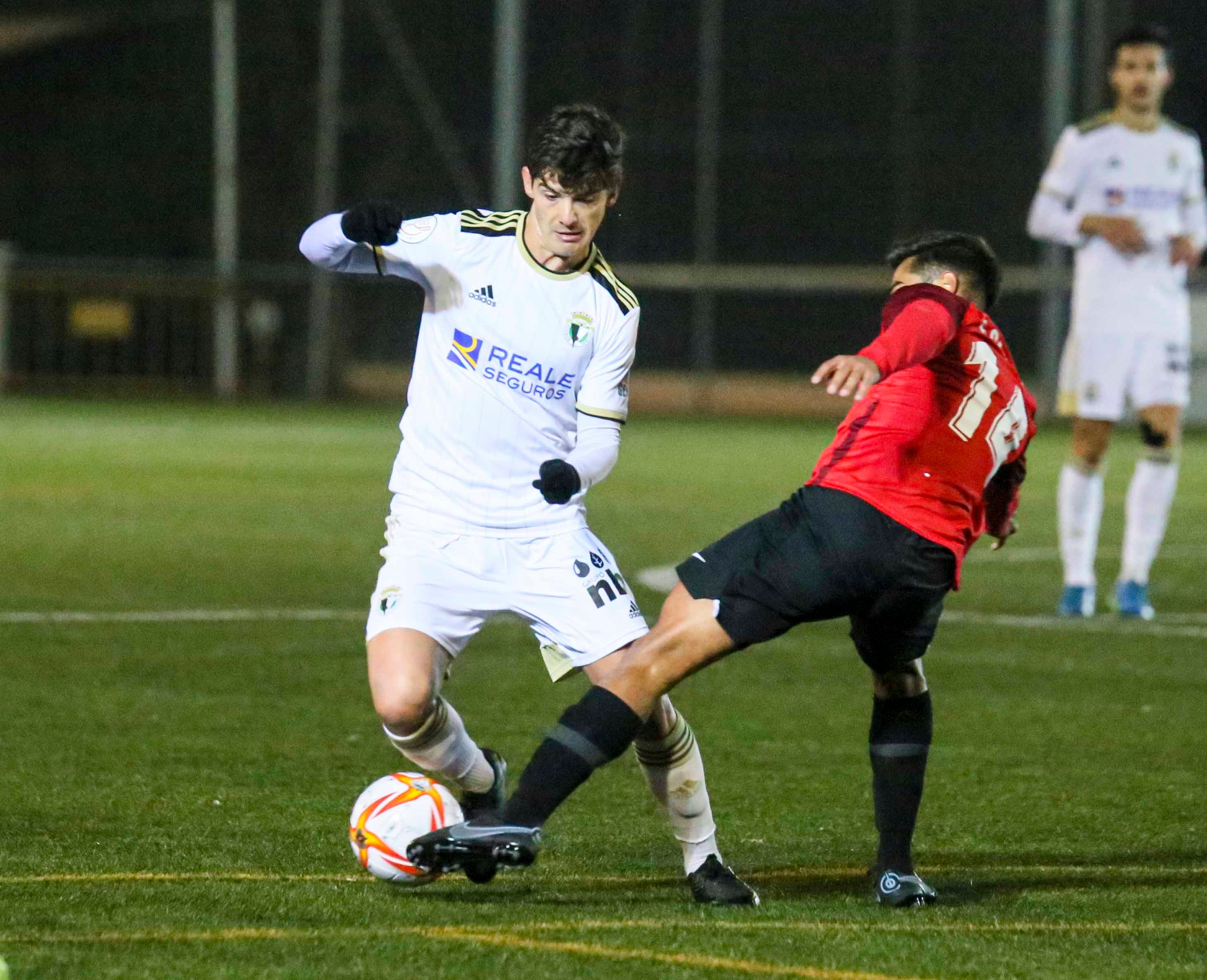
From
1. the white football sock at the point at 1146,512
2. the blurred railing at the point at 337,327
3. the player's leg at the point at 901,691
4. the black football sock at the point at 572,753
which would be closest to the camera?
the black football sock at the point at 572,753

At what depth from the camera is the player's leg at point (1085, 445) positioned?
9852 mm

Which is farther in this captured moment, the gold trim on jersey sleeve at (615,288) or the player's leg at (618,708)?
the gold trim on jersey sleeve at (615,288)

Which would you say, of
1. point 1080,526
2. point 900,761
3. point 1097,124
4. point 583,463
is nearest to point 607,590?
point 583,463

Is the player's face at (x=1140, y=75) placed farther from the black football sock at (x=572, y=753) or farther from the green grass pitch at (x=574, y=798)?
the black football sock at (x=572, y=753)

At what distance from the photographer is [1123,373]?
10055 mm

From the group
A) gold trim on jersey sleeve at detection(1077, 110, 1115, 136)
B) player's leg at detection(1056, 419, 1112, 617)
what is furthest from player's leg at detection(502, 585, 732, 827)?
gold trim on jersey sleeve at detection(1077, 110, 1115, 136)

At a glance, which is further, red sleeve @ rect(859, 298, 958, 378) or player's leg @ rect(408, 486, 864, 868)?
player's leg @ rect(408, 486, 864, 868)

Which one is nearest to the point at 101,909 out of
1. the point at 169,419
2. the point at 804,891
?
the point at 804,891

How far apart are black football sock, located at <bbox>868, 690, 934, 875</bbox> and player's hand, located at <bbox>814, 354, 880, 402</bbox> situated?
3.54ft

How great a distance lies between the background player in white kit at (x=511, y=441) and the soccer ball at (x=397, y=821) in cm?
18

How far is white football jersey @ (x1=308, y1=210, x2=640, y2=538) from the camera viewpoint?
5078mm

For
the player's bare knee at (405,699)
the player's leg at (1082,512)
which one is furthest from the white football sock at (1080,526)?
the player's bare knee at (405,699)

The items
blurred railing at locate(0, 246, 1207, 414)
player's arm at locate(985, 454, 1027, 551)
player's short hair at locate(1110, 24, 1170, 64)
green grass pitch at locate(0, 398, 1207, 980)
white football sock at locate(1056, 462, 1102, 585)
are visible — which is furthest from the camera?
blurred railing at locate(0, 246, 1207, 414)

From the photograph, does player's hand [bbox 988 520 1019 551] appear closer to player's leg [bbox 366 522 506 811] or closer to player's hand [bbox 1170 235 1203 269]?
player's leg [bbox 366 522 506 811]
